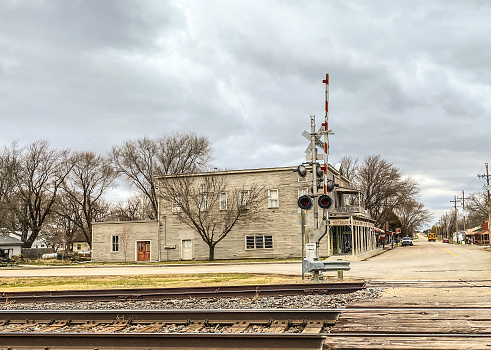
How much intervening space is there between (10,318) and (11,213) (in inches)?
2190

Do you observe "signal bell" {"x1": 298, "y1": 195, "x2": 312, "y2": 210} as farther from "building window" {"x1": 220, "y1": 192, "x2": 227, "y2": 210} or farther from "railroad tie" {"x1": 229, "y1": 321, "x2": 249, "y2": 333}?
"building window" {"x1": 220, "y1": 192, "x2": 227, "y2": 210}

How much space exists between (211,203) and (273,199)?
17.4ft

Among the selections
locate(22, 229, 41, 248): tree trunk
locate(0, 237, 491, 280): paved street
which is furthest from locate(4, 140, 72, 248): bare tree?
locate(0, 237, 491, 280): paved street

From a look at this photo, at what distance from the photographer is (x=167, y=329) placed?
880 cm

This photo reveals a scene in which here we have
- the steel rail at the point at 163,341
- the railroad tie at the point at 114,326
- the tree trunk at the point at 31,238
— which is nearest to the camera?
the steel rail at the point at 163,341

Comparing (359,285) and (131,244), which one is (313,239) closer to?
(359,285)

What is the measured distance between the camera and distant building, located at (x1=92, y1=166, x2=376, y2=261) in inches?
1549

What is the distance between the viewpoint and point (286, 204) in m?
39.6

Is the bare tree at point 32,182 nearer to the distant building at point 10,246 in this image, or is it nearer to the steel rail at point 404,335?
the distant building at point 10,246

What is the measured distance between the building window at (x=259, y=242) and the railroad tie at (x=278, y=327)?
3139 cm

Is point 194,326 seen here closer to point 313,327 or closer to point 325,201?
point 313,327

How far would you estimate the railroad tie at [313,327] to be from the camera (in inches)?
316

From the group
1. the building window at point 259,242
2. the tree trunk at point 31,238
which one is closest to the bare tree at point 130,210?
the tree trunk at point 31,238

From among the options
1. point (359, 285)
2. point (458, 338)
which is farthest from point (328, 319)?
point (359, 285)
